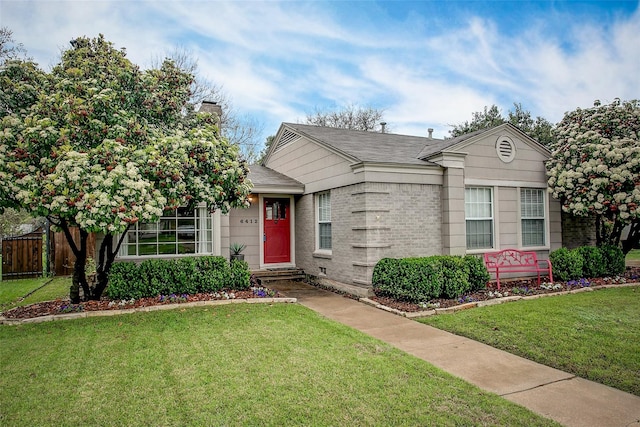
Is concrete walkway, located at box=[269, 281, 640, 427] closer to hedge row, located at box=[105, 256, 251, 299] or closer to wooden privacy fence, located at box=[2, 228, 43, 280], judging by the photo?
hedge row, located at box=[105, 256, 251, 299]

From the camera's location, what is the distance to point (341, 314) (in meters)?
7.42

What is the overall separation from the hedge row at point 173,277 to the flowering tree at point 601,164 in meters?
9.07

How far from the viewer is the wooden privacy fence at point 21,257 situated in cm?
1312

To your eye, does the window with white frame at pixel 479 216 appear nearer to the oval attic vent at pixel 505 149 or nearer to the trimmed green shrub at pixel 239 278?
the oval attic vent at pixel 505 149

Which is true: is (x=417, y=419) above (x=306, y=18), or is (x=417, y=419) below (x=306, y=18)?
below

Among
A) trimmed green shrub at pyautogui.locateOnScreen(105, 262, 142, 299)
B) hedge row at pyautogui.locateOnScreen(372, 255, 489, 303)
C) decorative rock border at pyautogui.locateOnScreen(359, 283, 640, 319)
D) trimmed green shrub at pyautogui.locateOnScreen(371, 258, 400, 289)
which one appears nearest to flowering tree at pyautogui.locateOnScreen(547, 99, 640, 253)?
decorative rock border at pyautogui.locateOnScreen(359, 283, 640, 319)

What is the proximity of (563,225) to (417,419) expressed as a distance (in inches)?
460

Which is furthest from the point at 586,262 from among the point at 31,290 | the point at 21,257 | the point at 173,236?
the point at 21,257

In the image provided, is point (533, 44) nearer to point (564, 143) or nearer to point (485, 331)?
point (564, 143)

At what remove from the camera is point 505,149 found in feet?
34.7

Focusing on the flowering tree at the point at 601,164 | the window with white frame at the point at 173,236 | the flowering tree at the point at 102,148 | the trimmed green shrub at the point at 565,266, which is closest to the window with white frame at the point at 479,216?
the trimmed green shrub at the point at 565,266

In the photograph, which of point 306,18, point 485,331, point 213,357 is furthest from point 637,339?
point 306,18

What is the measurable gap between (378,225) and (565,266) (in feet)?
16.9

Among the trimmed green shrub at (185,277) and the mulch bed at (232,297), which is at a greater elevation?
the trimmed green shrub at (185,277)
